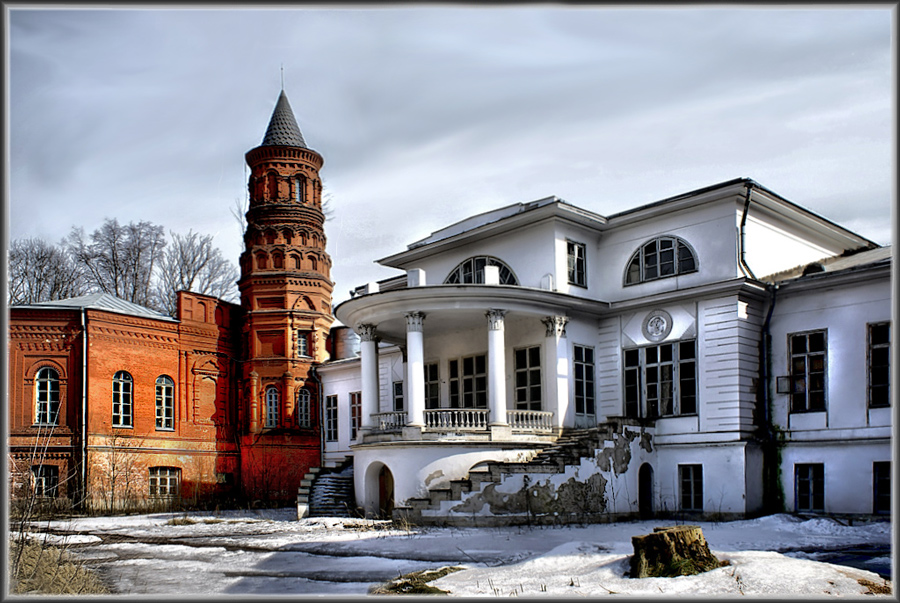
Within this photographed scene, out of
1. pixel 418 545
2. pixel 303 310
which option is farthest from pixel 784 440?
pixel 303 310

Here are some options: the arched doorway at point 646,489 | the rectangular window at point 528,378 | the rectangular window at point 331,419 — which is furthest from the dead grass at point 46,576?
the rectangular window at point 331,419

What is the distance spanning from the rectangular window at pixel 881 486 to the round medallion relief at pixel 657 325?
5.27 metres

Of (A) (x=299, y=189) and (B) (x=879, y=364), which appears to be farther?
(A) (x=299, y=189)

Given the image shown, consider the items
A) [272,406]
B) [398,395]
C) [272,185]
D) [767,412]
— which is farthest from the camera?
[272,185]

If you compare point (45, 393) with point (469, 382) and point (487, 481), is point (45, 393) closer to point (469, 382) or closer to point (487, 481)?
point (469, 382)

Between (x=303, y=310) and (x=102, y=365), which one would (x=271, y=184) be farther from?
(x=102, y=365)

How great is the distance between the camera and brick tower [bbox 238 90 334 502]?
29.7 metres

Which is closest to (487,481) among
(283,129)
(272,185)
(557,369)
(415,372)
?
(415,372)

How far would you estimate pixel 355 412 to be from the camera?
28250 mm

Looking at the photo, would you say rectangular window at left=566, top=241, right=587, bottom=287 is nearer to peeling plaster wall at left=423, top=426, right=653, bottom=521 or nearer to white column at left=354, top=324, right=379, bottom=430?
peeling plaster wall at left=423, top=426, right=653, bottom=521

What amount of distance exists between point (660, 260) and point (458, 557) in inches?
435

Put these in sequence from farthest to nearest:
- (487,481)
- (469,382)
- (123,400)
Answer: (123,400) → (469,382) → (487,481)

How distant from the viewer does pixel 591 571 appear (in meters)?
9.55

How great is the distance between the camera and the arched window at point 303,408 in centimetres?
3034
